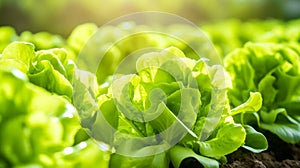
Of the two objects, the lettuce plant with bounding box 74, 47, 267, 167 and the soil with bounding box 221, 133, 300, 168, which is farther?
the soil with bounding box 221, 133, 300, 168

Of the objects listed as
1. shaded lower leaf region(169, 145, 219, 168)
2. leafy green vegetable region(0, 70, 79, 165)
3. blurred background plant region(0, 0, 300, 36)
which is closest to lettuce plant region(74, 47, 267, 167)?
shaded lower leaf region(169, 145, 219, 168)

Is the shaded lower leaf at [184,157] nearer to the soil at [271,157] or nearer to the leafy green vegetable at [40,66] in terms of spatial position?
the soil at [271,157]

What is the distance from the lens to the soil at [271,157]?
1.90 meters

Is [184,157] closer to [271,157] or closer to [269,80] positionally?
[271,157]

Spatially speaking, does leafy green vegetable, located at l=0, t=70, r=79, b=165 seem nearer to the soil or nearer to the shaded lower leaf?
the shaded lower leaf

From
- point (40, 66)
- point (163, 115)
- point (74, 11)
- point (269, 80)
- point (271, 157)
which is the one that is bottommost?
point (74, 11)

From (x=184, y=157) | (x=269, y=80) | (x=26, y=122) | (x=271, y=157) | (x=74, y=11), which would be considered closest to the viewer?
(x=26, y=122)

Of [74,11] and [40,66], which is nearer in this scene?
[40,66]

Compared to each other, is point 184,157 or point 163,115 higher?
point 163,115

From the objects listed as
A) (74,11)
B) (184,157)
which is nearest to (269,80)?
(184,157)

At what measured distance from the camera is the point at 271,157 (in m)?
2.14

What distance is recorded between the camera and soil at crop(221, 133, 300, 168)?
190 centimetres

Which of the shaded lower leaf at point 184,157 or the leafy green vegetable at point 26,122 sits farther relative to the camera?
the shaded lower leaf at point 184,157

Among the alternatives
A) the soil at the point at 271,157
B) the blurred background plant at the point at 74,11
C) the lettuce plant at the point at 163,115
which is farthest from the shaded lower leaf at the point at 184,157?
the blurred background plant at the point at 74,11
